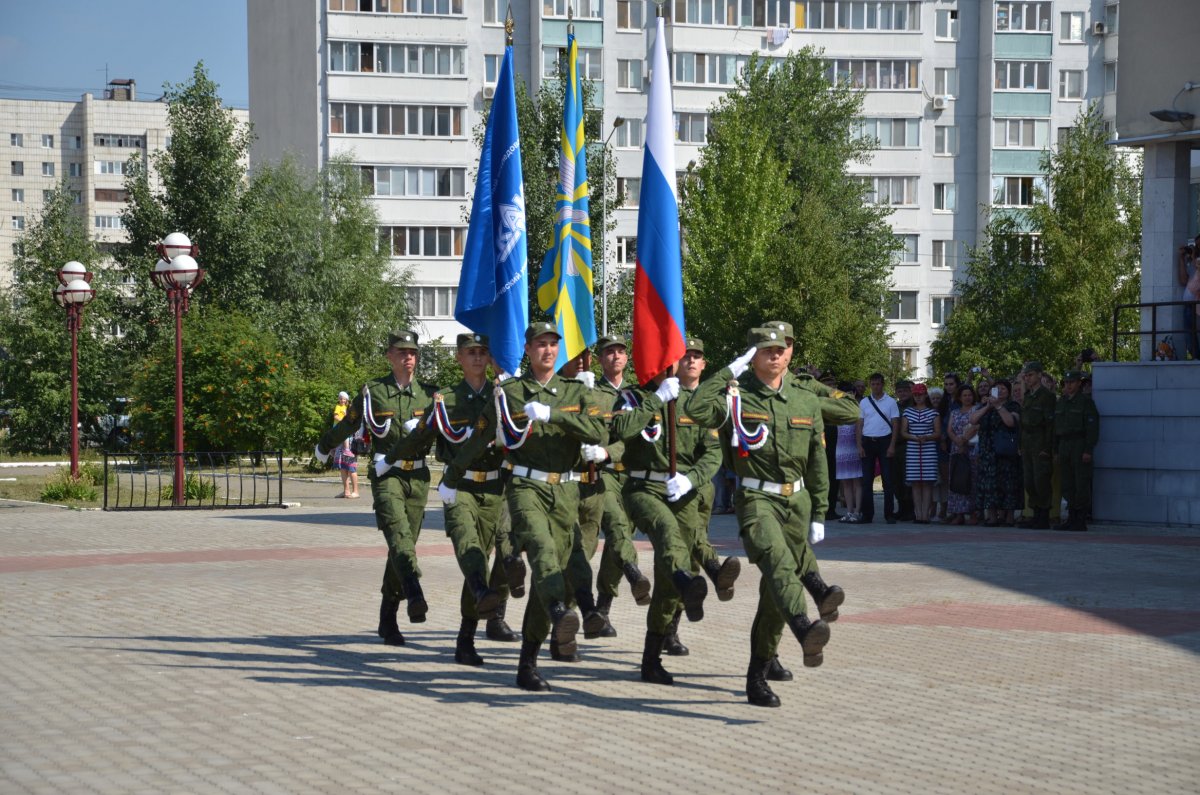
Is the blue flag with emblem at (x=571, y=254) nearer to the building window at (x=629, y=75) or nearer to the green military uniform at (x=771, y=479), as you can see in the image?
the green military uniform at (x=771, y=479)

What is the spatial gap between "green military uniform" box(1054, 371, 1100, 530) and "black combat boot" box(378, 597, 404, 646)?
1174cm

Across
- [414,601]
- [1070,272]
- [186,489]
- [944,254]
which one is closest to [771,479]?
[414,601]

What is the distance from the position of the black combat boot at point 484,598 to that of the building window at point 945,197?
227ft

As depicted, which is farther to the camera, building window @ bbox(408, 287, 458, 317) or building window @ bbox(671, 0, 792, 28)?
building window @ bbox(671, 0, 792, 28)

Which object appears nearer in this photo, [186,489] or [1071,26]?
[186,489]

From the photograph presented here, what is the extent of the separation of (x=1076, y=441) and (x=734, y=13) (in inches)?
2183

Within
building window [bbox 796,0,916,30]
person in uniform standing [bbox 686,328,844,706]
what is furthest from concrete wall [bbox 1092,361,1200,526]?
building window [bbox 796,0,916,30]

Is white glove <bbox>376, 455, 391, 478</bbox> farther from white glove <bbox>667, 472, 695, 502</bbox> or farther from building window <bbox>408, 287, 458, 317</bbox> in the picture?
building window <bbox>408, 287, 458, 317</bbox>

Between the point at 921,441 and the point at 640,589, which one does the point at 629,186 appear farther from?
the point at 640,589

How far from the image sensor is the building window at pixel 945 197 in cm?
7644

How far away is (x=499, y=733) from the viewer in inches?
317

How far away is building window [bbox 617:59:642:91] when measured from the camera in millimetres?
72562

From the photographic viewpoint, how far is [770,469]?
9.02 metres

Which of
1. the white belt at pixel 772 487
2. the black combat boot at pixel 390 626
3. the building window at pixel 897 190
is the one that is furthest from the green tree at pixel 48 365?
the white belt at pixel 772 487
